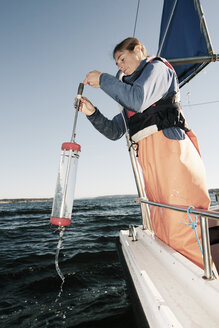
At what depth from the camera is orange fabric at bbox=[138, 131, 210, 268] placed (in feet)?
5.27

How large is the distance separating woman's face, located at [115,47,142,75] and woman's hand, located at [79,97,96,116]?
2.04ft

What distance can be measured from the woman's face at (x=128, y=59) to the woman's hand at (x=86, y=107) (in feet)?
2.04

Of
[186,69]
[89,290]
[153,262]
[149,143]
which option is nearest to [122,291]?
[89,290]

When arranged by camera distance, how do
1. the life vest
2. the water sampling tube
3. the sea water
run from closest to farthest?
the life vest → the water sampling tube → the sea water

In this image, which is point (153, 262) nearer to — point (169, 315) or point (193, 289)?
point (193, 289)

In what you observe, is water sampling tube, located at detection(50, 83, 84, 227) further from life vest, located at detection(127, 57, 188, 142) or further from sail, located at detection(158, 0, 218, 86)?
sail, located at detection(158, 0, 218, 86)

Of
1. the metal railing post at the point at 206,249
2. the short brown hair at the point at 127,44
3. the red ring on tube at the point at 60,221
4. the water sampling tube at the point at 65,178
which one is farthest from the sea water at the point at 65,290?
the short brown hair at the point at 127,44

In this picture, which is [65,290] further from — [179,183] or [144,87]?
[144,87]

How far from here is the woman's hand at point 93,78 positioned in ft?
6.11

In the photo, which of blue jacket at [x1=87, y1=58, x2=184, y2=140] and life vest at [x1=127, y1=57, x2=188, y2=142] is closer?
blue jacket at [x1=87, y1=58, x2=184, y2=140]

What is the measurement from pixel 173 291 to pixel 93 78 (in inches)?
75.9

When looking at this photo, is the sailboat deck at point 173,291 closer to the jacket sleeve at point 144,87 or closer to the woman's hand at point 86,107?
the jacket sleeve at point 144,87

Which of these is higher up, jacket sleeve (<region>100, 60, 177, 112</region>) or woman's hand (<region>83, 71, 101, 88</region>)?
woman's hand (<region>83, 71, 101, 88</region>)

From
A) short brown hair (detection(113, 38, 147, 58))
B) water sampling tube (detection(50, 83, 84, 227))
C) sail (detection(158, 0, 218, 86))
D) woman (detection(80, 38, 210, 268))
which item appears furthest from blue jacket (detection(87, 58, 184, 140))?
sail (detection(158, 0, 218, 86))
